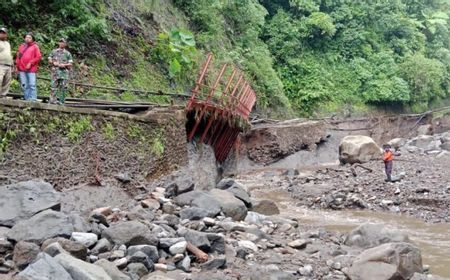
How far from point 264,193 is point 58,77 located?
27.5 ft

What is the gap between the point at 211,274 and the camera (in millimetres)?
6078

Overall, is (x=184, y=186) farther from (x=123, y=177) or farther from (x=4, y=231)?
(x=4, y=231)

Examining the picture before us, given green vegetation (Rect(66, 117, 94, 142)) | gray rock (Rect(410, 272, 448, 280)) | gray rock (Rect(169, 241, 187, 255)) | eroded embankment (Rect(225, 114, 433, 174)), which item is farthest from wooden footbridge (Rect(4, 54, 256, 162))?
gray rock (Rect(410, 272, 448, 280))

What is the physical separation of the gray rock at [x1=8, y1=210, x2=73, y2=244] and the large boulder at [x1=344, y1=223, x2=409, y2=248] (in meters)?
4.95

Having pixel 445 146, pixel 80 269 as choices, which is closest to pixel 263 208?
pixel 80 269

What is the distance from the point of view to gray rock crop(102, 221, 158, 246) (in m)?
6.52

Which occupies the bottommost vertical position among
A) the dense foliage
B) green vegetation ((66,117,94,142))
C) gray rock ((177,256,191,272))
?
gray rock ((177,256,191,272))

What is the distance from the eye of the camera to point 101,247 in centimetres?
626

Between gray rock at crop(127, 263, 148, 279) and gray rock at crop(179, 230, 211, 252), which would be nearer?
gray rock at crop(127, 263, 148, 279)

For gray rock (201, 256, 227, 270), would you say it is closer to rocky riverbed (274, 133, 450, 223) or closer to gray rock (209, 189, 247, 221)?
gray rock (209, 189, 247, 221)

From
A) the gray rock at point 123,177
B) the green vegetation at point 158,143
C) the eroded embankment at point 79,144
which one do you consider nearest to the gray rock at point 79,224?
the eroded embankment at point 79,144

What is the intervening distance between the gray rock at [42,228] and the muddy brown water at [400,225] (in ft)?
18.6

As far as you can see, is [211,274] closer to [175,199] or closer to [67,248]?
[67,248]

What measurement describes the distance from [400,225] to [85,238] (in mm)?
7944
